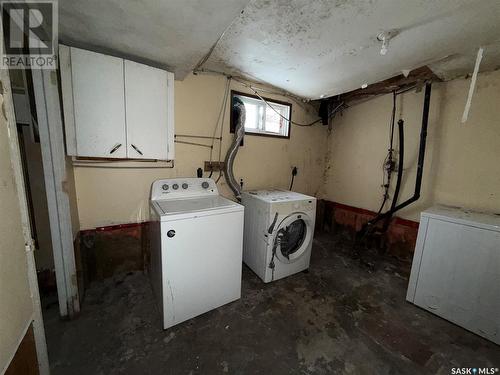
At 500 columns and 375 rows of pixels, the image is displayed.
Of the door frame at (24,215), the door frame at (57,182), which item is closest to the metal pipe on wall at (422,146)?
the door frame at (24,215)

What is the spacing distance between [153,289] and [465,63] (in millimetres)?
3509

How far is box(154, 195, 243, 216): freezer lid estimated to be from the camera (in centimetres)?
153

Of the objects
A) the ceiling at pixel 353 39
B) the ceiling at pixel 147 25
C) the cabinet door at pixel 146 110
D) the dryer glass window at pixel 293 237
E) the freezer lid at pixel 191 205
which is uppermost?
the ceiling at pixel 353 39

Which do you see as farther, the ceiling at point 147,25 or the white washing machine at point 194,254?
the white washing machine at point 194,254

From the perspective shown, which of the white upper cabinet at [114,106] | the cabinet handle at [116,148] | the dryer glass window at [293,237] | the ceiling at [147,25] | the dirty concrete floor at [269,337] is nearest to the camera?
the ceiling at [147,25]

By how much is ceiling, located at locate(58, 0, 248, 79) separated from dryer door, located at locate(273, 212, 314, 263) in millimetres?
1640

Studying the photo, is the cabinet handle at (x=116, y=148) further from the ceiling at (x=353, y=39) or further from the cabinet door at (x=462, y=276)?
the cabinet door at (x=462, y=276)

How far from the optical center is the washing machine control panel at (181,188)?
1.88m

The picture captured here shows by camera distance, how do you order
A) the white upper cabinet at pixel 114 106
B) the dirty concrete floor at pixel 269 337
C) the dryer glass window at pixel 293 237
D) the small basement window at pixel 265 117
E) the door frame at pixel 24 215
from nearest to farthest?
1. the door frame at pixel 24 215
2. the dirty concrete floor at pixel 269 337
3. the white upper cabinet at pixel 114 106
4. the dryer glass window at pixel 293 237
5. the small basement window at pixel 265 117

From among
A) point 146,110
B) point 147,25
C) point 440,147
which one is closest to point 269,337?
point 146,110

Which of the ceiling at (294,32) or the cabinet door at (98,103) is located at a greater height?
the ceiling at (294,32)

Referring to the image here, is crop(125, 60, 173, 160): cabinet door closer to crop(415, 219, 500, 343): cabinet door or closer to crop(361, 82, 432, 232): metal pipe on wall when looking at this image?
crop(415, 219, 500, 343): cabinet door

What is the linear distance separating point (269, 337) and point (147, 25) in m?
2.26

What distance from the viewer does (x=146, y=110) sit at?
5.47 ft
